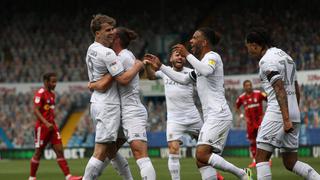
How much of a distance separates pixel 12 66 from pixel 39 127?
23.0m

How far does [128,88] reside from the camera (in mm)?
11281

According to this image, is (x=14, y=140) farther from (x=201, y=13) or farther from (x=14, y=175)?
(x=14, y=175)

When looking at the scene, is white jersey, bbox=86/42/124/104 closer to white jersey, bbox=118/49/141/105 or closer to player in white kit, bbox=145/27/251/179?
white jersey, bbox=118/49/141/105

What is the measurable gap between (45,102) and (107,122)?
261 inches

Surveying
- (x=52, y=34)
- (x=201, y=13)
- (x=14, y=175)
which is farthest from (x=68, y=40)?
(x=14, y=175)

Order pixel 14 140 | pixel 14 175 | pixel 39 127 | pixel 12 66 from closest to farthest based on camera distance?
pixel 39 127
pixel 14 175
pixel 14 140
pixel 12 66

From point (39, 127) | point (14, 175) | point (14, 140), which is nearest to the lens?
point (39, 127)

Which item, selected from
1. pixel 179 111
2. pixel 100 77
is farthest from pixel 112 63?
pixel 179 111

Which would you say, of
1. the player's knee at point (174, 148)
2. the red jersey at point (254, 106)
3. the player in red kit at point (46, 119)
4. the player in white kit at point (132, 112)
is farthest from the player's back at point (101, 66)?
the red jersey at point (254, 106)

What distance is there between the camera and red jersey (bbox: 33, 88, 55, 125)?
57.0ft

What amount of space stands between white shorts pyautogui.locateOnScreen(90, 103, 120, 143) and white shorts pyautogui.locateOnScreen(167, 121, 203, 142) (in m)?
3.74

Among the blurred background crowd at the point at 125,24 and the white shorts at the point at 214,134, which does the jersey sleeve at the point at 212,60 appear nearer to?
the white shorts at the point at 214,134

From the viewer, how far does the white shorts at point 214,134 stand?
38.4ft

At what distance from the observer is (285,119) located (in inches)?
421
